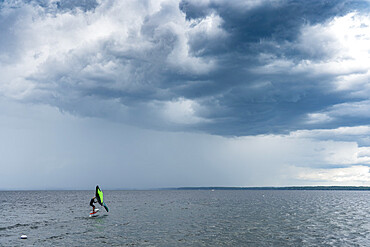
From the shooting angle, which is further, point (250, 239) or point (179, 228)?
point (179, 228)

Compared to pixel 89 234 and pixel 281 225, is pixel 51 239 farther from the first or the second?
pixel 281 225

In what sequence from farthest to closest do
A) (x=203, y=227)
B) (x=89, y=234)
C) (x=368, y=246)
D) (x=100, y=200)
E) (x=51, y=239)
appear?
1. (x=100, y=200)
2. (x=203, y=227)
3. (x=89, y=234)
4. (x=51, y=239)
5. (x=368, y=246)

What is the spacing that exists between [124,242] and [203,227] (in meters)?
15.7

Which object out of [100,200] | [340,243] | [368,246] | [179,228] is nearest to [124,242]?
[179,228]

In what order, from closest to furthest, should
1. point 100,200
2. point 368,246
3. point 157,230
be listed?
point 368,246 < point 157,230 < point 100,200

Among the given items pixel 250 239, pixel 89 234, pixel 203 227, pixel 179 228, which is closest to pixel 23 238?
pixel 89 234

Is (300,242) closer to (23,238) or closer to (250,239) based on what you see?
(250,239)

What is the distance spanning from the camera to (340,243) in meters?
36.5

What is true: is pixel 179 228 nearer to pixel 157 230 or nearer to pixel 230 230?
pixel 157 230

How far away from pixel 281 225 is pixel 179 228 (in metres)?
17.6

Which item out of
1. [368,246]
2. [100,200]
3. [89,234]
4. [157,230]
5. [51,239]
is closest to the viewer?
[368,246]

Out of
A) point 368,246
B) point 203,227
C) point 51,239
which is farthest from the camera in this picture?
point 203,227

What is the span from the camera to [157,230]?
45031mm

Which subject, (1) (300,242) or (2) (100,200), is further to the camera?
(2) (100,200)
